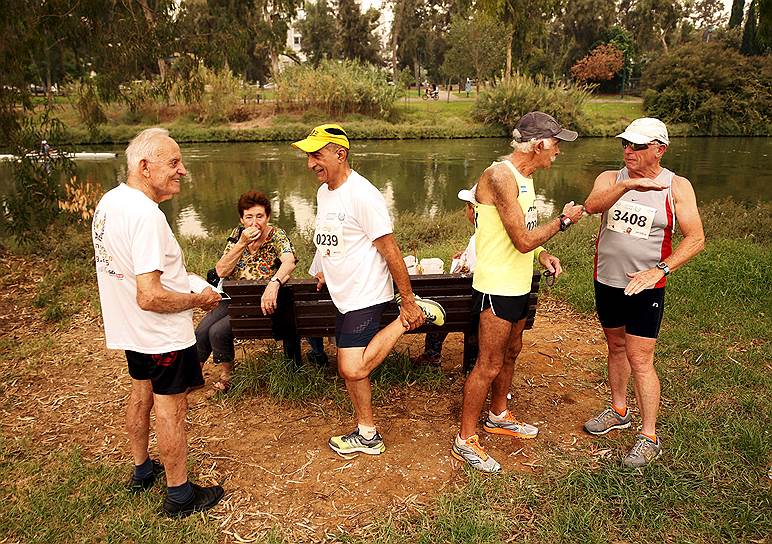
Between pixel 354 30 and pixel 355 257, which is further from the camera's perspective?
pixel 354 30

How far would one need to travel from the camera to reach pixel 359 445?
10.5ft

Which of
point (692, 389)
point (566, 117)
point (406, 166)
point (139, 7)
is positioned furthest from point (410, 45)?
point (692, 389)

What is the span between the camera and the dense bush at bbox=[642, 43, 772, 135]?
32094mm

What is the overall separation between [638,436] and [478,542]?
1.21 m

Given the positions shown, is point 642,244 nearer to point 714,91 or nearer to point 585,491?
point 585,491

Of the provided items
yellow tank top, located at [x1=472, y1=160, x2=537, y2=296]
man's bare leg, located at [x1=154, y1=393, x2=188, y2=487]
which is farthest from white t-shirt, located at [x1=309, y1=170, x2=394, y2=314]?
man's bare leg, located at [x1=154, y1=393, x2=188, y2=487]

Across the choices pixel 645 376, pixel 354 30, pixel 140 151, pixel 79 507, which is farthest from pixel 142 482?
pixel 354 30

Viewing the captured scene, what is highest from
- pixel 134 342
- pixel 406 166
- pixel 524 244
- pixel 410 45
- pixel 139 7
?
pixel 410 45

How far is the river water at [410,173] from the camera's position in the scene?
48.1 ft

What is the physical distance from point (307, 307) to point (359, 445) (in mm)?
959

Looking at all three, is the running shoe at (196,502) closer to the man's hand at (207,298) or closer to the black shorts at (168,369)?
the black shorts at (168,369)

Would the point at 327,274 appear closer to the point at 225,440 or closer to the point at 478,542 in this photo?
the point at 225,440

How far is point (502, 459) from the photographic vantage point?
318cm

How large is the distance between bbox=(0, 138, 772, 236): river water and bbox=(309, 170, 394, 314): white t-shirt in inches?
361
